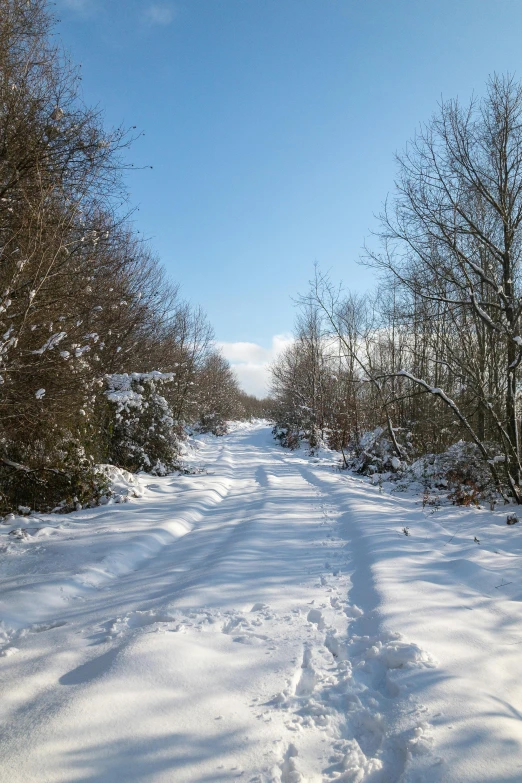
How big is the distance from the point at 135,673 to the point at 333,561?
2817 millimetres

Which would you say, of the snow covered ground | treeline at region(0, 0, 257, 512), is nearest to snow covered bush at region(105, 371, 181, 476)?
treeline at region(0, 0, 257, 512)

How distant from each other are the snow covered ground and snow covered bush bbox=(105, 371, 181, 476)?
186 inches

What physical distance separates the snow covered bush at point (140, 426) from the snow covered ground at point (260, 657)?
4.71m

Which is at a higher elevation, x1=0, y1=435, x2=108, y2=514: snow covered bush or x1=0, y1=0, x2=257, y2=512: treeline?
x1=0, y1=0, x2=257, y2=512: treeline

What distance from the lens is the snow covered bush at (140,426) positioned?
10430 mm

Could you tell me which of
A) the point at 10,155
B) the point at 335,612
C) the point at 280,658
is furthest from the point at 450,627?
the point at 10,155

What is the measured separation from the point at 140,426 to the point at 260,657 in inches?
385

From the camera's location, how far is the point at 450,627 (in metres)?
3.35

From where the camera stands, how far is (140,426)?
1215 centimetres

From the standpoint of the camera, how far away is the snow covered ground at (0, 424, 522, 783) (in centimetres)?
211

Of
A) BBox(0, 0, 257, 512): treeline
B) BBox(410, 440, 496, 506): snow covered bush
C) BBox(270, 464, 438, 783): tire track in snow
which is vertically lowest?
BBox(270, 464, 438, 783): tire track in snow

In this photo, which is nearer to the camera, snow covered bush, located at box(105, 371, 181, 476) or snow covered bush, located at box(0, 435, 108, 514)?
snow covered bush, located at box(0, 435, 108, 514)

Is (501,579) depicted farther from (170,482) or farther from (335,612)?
(170,482)

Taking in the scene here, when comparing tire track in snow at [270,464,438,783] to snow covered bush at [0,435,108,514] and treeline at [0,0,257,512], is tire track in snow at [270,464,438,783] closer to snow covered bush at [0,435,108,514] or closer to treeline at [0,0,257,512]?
treeline at [0,0,257,512]
